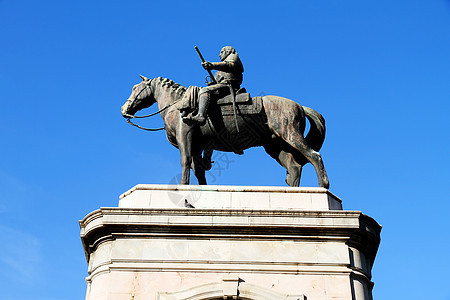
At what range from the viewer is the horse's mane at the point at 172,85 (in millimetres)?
17938

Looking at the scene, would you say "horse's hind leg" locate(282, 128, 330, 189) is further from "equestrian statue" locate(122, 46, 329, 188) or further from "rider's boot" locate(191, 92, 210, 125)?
"rider's boot" locate(191, 92, 210, 125)

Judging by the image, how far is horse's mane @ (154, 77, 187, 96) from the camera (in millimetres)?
17938

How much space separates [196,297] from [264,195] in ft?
10.00

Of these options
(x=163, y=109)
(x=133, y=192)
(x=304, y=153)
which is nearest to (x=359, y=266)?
(x=304, y=153)

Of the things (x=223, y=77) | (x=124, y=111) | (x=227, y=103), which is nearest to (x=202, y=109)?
(x=227, y=103)

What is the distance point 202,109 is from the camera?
1661 cm

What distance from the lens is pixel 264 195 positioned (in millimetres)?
15344

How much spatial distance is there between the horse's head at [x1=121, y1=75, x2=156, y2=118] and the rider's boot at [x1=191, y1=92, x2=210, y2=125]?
2331 mm

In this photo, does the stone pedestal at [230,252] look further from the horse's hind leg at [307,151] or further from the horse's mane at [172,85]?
the horse's mane at [172,85]

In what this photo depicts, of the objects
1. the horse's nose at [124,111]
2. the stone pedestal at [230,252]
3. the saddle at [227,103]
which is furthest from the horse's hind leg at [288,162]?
the horse's nose at [124,111]

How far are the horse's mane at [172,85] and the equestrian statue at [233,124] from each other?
1.1 inches

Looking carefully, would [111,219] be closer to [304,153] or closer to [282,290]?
[282,290]

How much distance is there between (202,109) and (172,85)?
76.2 inches

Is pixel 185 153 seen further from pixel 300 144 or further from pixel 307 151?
pixel 307 151
